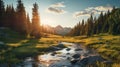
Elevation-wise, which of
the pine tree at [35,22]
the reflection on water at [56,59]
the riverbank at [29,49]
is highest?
the pine tree at [35,22]

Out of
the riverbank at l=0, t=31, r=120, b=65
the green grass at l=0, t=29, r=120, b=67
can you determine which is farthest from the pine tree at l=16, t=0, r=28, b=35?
the riverbank at l=0, t=31, r=120, b=65

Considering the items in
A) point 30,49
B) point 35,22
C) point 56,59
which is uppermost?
point 35,22

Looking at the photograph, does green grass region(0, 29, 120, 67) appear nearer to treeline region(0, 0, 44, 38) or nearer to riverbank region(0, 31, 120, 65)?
riverbank region(0, 31, 120, 65)

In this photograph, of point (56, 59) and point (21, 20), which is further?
point (21, 20)

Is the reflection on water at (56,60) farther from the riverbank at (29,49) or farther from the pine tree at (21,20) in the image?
the pine tree at (21,20)

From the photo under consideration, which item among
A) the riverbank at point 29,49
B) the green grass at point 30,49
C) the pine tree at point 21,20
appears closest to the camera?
the riverbank at point 29,49

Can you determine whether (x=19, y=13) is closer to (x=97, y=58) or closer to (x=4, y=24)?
(x=4, y=24)

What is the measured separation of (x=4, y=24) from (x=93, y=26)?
67.1 metres

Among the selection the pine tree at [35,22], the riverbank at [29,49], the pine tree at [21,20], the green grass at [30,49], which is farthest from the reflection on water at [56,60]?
the pine tree at [35,22]

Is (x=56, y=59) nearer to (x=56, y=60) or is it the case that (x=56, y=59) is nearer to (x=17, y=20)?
(x=56, y=60)

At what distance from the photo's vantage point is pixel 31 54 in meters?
43.5

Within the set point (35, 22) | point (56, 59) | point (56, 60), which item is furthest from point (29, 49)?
point (35, 22)

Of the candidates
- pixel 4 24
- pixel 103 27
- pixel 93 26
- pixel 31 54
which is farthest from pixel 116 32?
pixel 31 54

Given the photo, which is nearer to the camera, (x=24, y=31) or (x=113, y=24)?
(x=24, y=31)
